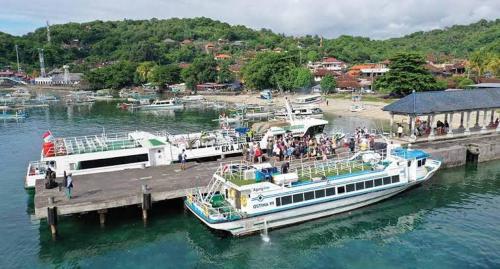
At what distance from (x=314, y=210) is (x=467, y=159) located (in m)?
24.5

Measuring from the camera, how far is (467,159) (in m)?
44.8

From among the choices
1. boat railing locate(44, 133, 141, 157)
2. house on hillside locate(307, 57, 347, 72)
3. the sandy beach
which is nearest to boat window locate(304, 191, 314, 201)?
boat railing locate(44, 133, 141, 157)

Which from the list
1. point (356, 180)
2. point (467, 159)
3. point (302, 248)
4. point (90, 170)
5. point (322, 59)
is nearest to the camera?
point (302, 248)

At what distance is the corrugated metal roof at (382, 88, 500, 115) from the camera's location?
44.4 m

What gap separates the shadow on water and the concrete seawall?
337 inches

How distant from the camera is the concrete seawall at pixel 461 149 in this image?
42.3 m

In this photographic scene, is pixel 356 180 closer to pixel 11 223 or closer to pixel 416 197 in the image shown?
pixel 416 197

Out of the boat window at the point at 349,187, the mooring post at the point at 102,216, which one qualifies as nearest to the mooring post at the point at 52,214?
the mooring post at the point at 102,216

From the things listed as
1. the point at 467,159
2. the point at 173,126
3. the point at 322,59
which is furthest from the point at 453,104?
the point at 322,59

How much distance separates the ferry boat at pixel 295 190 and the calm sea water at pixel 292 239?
3.18 feet

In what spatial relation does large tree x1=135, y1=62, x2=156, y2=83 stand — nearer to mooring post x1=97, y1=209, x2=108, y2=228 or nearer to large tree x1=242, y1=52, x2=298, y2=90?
large tree x1=242, y1=52, x2=298, y2=90

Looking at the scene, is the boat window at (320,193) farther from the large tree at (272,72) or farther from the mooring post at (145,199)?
the large tree at (272,72)

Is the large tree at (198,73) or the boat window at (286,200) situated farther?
the large tree at (198,73)

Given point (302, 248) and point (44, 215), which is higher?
point (44, 215)
